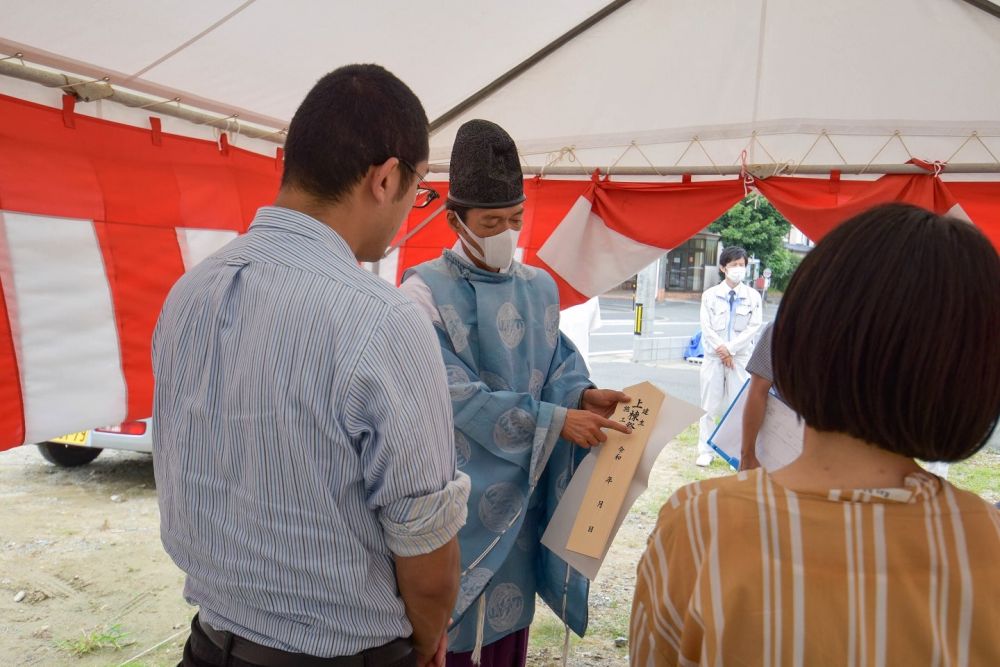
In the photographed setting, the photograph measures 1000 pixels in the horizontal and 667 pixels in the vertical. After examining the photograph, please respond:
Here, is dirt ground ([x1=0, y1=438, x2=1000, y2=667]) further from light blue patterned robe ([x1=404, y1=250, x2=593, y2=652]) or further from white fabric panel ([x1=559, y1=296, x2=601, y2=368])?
light blue patterned robe ([x1=404, y1=250, x2=593, y2=652])

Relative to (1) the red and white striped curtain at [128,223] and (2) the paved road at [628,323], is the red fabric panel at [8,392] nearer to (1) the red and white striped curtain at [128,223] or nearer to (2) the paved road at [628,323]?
(1) the red and white striped curtain at [128,223]

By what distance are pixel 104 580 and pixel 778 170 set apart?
3832 millimetres

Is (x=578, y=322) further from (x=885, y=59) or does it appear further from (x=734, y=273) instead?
(x=885, y=59)

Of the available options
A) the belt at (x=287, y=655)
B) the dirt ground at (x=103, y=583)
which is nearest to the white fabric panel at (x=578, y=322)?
the dirt ground at (x=103, y=583)

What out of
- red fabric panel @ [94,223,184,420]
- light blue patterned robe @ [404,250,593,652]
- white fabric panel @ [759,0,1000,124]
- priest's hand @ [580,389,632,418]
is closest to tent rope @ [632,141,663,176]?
white fabric panel @ [759,0,1000,124]

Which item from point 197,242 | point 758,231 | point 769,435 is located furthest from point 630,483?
point 758,231

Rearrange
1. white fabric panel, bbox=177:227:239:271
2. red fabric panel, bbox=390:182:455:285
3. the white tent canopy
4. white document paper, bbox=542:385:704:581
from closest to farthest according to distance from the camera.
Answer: white document paper, bbox=542:385:704:581 < the white tent canopy < white fabric panel, bbox=177:227:239:271 < red fabric panel, bbox=390:182:455:285

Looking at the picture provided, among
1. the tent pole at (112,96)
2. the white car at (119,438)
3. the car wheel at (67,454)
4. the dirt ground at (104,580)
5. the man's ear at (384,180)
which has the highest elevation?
the tent pole at (112,96)

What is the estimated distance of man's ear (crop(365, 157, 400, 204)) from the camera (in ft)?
3.23

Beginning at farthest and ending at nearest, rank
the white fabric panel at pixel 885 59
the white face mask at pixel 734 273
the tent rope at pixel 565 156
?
the white face mask at pixel 734 273 < the tent rope at pixel 565 156 < the white fabric panel at pixel 885 59

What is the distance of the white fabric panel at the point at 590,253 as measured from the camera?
9.72ft

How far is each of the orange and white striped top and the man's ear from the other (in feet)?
2.04

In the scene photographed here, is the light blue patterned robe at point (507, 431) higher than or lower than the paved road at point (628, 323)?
higher

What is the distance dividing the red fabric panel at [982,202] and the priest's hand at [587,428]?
1.71 m
